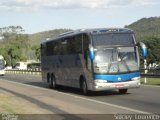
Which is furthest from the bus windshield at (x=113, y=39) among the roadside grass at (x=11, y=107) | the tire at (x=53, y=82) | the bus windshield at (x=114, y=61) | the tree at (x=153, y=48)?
the tree at (x=153, y=48)

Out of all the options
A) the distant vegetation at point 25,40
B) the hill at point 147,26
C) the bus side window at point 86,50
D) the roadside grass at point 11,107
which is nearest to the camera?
the roadside grass at point 11,107

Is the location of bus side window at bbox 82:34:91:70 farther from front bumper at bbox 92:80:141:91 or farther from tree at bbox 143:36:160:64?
tree at bbox 143:36:160:64

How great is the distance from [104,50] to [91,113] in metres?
7.40

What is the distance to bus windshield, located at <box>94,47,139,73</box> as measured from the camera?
22516mm

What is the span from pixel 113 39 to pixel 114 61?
1.15m

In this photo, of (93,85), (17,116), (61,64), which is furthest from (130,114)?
(61,64)

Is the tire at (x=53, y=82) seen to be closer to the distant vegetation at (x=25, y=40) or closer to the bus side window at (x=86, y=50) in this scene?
the bus side window at (x=86, y=50)

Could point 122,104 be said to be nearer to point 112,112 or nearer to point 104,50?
point 112,112

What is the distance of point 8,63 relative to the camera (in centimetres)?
15412

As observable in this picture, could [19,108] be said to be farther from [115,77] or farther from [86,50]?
[86,50]

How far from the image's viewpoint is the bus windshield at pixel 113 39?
2288 centimetres

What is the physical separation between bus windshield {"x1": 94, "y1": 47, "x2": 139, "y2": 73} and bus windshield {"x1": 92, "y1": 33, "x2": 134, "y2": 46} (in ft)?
1.12

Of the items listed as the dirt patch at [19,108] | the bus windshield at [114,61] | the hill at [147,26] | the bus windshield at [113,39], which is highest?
the hill at [147,26]

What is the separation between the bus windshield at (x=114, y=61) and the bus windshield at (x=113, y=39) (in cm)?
34
